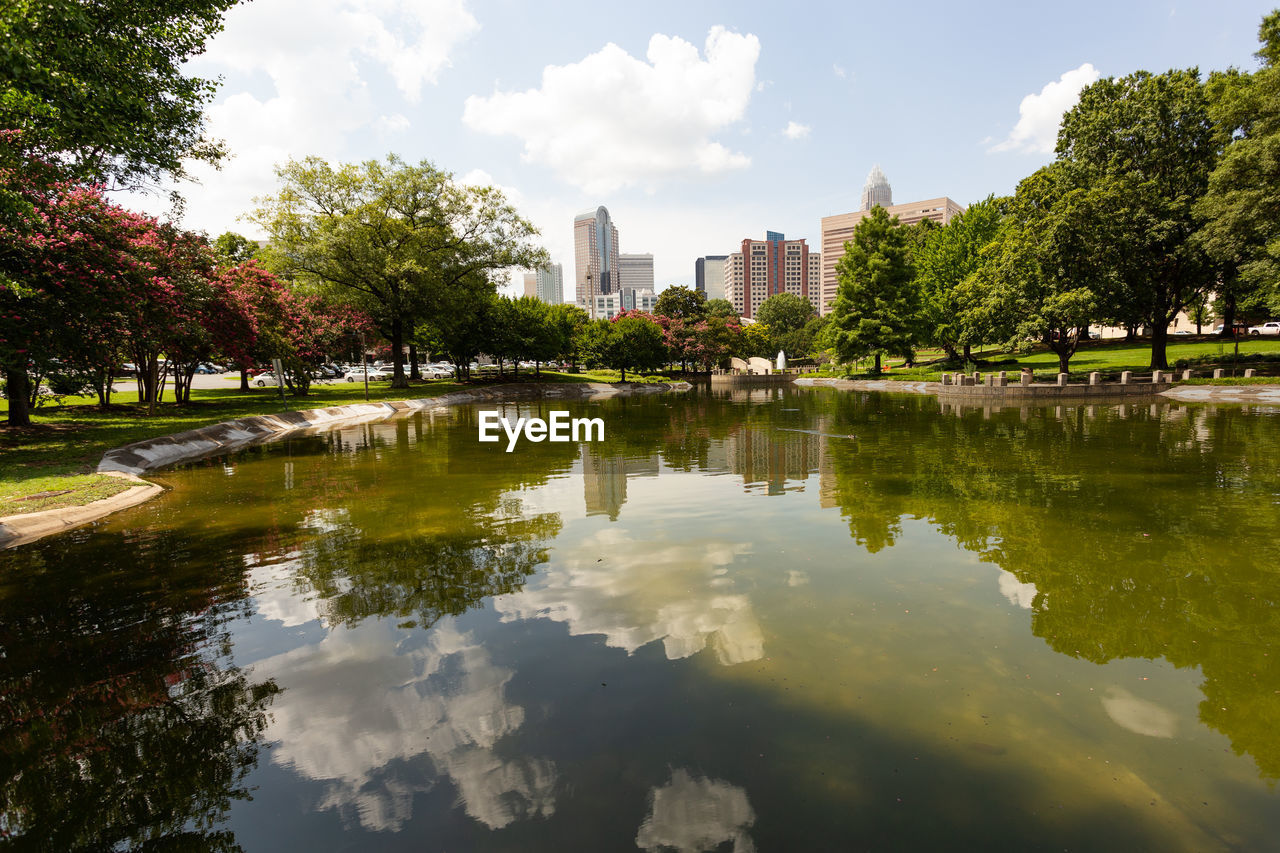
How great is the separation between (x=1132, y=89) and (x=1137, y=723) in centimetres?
5248

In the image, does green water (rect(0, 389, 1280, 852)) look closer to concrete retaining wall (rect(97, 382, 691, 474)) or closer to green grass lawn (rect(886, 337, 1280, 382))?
concrete retaining wall (rect(97, 382, 691, 474))

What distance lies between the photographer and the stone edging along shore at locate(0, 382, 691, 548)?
9836 millimetres

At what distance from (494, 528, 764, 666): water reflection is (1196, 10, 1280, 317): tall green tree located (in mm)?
38870

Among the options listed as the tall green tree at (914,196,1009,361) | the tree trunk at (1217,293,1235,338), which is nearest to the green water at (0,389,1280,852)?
the tree trunk at (1217,293,1235,338)

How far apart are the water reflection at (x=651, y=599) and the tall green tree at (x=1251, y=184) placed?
1530 inches

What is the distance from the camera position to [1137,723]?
13.4 feet

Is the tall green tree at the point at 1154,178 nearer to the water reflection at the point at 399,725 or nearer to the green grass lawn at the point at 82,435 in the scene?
the water reflection at the point at 399,725

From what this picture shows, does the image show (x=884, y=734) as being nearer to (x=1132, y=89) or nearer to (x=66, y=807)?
(x=66, y=807)

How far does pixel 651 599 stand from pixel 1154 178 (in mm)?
49158

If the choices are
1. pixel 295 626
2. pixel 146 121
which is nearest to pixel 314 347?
pixel 146 121

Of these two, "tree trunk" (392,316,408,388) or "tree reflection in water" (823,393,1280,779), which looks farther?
"tree trunk" (392,316,408,388)

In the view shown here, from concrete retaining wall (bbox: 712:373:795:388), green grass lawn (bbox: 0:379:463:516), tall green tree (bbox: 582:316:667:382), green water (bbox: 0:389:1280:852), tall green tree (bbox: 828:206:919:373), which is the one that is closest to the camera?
green water (bbox: 0:389:1280:852)

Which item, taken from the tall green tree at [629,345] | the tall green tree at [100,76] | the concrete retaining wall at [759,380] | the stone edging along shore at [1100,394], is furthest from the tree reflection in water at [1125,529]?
the concrete retaining wall at [759,380]

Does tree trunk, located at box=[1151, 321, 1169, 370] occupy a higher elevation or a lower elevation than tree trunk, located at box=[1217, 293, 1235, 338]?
lower
